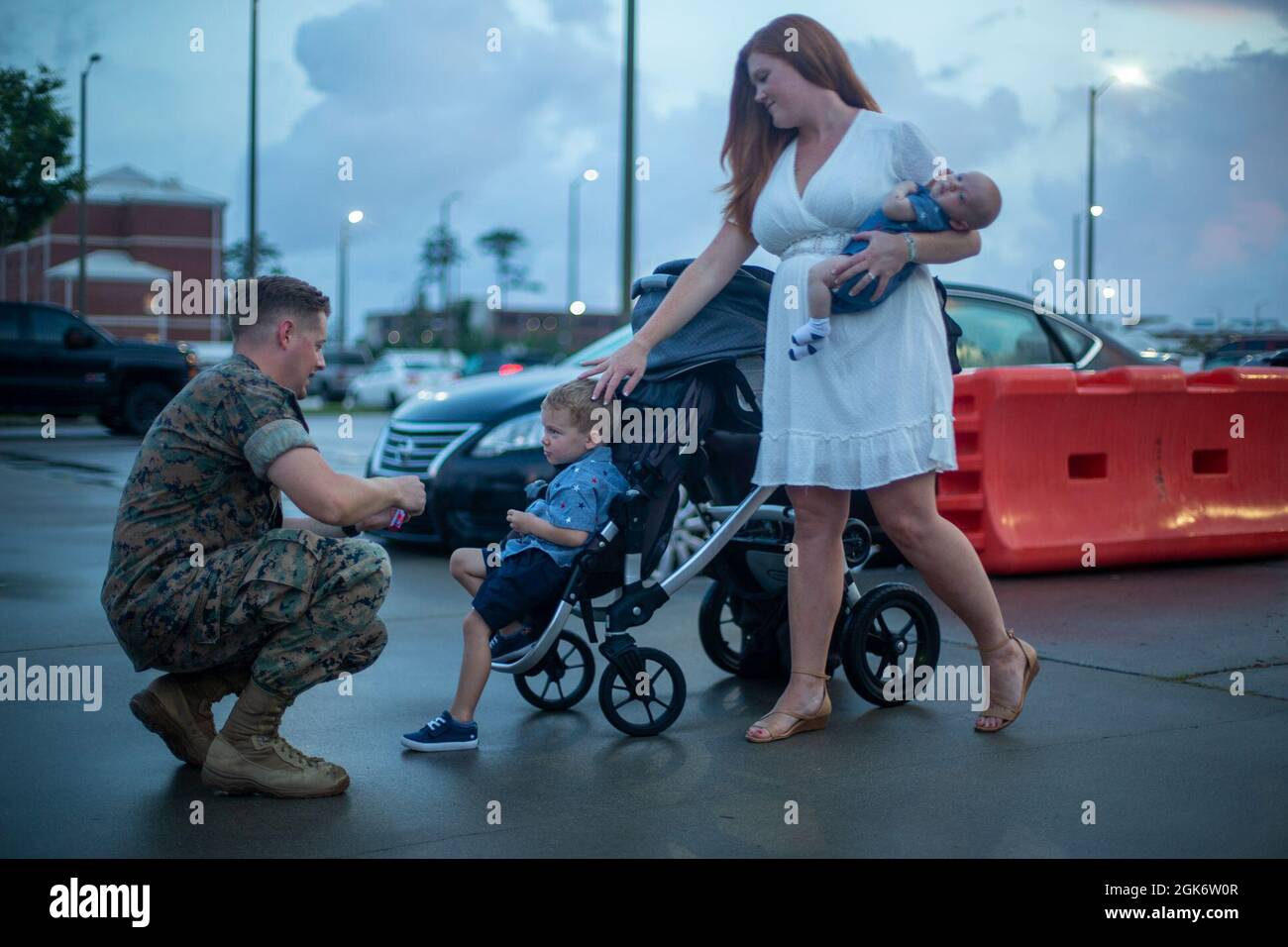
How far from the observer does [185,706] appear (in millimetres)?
3920

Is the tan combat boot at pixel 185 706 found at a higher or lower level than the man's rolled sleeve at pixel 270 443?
lower

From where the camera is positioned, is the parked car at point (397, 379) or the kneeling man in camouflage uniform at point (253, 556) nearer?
the kneeling man in camouflage uniform at point (253, 556)

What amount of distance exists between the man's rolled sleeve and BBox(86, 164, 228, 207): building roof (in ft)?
254

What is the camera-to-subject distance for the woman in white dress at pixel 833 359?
4.15 metres

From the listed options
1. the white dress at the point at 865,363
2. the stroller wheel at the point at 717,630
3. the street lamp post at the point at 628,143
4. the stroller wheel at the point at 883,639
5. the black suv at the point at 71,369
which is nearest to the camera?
the white dress at the point at 865,363

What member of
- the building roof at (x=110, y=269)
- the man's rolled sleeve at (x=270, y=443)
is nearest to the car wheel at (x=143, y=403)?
the man's rolled sleeve at (x=270, y=443)

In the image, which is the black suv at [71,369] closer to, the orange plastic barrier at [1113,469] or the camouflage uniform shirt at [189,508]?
the orange plastic barrier at [1113,469]

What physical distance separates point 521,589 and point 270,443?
3.28ft

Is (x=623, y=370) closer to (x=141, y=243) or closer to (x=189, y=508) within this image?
(x=189, y=508)

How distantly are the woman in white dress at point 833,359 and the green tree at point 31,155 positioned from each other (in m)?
8.40

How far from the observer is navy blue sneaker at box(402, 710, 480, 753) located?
4.18 metres

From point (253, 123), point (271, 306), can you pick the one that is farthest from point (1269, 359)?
point (253, 123)

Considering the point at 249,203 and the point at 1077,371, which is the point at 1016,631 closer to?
the point at 1077,371

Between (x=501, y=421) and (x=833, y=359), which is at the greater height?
(x=833, y=359)
